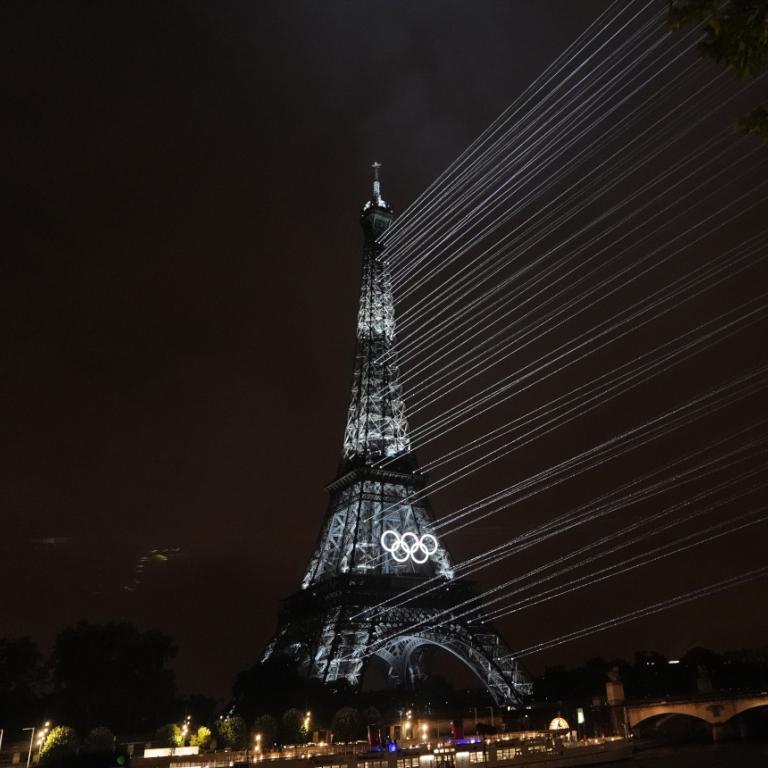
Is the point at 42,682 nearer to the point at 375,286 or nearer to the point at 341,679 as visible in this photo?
the point at 341,679

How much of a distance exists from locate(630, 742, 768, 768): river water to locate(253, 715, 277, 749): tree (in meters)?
19.5

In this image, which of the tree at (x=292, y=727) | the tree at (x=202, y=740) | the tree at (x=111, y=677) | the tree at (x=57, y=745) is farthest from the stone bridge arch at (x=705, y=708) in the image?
the tree at (x=57, y=745)

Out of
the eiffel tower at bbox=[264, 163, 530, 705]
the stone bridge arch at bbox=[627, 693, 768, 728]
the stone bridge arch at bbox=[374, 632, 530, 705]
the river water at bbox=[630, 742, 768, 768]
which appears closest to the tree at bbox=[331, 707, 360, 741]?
the eiffel tower at bbox=[264, 163, 530, 705]

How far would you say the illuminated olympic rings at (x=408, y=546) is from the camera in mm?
56938

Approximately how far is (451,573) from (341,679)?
13.6m

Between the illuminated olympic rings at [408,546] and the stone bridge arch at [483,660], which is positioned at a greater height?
the illuminated olympic rings at [408,546]

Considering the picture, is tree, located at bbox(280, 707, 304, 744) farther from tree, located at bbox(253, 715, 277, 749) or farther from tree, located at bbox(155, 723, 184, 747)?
tree, located at bbox(155, 723, 184, 747)

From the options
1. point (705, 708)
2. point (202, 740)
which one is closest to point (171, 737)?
point (202, 740)

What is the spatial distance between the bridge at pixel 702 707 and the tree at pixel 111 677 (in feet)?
114

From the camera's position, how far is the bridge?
53.7 m

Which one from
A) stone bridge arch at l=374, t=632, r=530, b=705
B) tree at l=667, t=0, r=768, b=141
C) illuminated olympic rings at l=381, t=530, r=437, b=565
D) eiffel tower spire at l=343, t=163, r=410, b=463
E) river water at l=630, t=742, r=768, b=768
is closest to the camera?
tree at l=667, t=0, r=768, b=141

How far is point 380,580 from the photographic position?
53.6m

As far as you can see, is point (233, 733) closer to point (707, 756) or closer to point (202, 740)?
point (202, 740)

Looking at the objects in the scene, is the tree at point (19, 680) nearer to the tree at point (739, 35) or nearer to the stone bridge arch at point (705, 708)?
the stone bridge arch at point (705, 708)
